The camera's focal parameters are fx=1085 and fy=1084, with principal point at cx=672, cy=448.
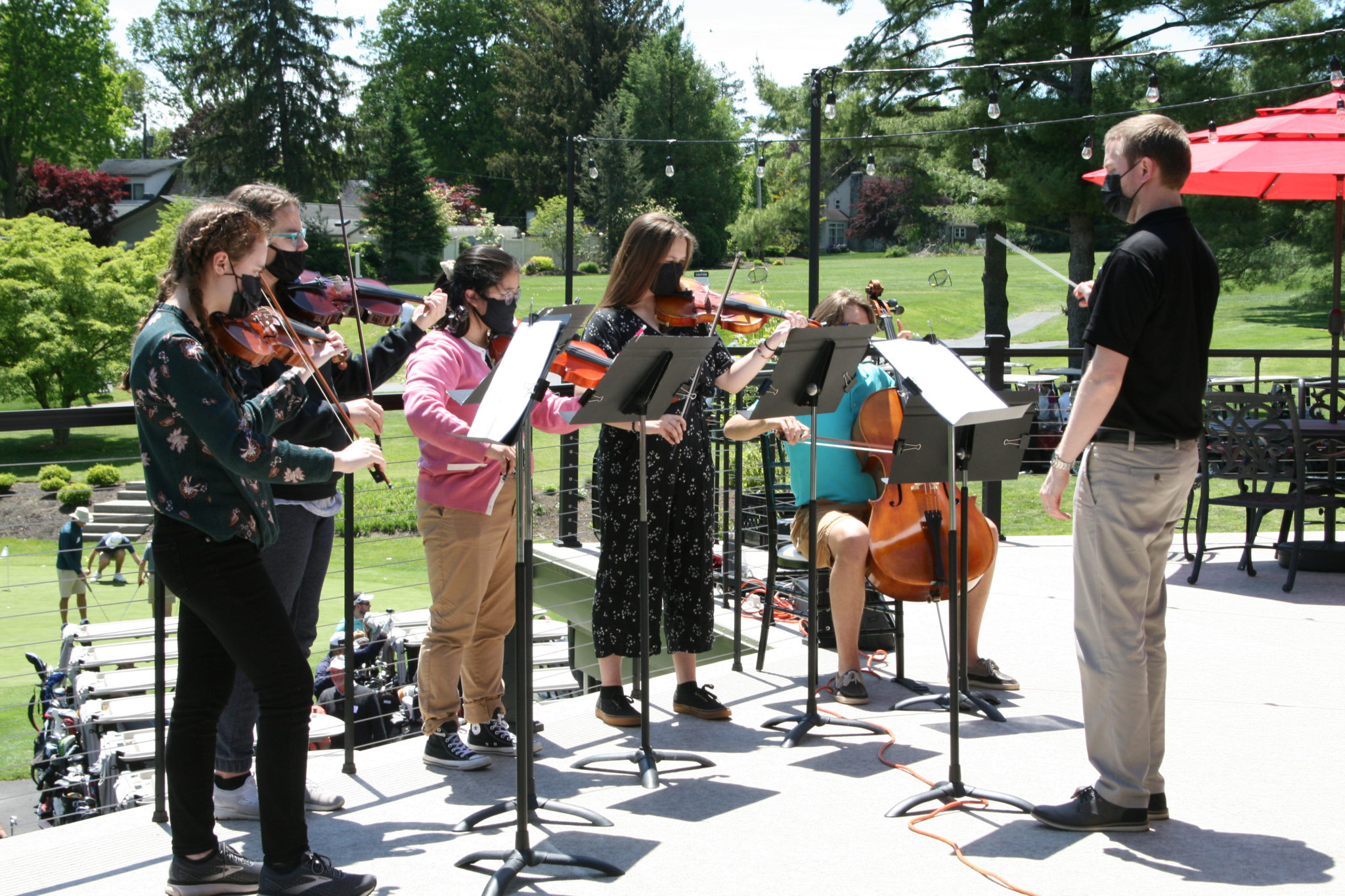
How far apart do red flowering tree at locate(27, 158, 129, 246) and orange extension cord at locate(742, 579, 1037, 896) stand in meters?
40.6

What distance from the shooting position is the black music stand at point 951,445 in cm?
328

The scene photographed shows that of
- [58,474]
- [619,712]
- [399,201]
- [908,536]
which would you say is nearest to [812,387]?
[908,536]

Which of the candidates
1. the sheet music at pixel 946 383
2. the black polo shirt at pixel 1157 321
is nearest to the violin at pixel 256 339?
the sheet music at pixel 946 383

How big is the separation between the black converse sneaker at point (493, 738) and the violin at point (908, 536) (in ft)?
5.02

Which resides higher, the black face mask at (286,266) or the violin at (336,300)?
the black face mask at (286,266)

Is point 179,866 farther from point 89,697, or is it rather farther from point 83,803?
point 89,697

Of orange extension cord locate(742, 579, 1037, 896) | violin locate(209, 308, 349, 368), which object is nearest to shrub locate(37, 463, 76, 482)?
orange extension cord locate(742, 579, 1037, 896)

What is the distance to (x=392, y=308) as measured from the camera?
3775 millimetres

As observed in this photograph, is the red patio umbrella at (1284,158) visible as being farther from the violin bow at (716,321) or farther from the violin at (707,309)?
the violin bow at (716,321)

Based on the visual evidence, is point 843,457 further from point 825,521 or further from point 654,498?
point 654,498

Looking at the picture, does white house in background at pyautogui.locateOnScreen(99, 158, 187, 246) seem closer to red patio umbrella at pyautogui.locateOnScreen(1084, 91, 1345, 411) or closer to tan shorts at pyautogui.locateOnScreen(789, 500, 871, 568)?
red patio umbrella at pyautogui.locateOnScreen(1084, 91, 1345, 411)

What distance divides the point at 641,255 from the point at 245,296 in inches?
61.7

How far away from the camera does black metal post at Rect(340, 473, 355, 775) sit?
11.5ft

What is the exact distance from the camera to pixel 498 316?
3686mm
